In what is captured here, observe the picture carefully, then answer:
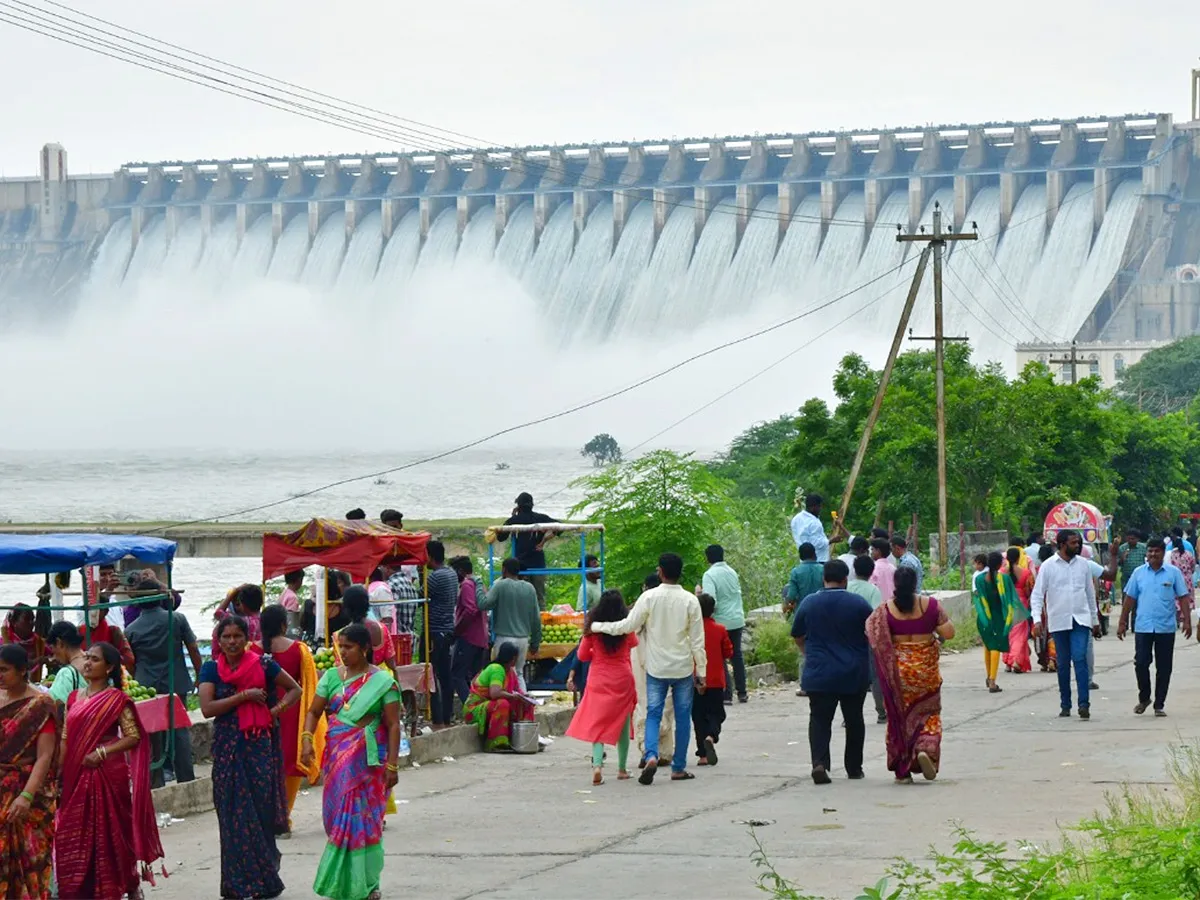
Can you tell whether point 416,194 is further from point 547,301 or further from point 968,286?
point 968,286

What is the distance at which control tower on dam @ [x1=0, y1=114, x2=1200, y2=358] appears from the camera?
8275cm

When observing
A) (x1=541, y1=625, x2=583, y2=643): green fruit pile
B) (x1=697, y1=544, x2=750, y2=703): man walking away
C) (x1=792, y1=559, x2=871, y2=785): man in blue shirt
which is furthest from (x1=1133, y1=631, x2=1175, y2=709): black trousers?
(x1=541, y1=625, x2=583, y2=643): green fruit pile

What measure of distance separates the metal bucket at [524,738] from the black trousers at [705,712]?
153cm

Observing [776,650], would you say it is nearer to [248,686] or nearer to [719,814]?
[719,814]

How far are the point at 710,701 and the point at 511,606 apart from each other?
2.22 meters

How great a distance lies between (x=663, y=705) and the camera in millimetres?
12852

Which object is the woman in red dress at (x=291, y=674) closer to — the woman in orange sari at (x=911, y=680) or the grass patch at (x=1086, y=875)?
the grass patch at (x=1086, y=875)

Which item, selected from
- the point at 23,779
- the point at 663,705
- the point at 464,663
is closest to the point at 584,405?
the point at 464,663

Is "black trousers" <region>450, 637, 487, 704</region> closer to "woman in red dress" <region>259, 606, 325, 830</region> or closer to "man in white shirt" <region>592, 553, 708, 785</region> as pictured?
"man in white shirt" <region>592, 553, 708, 785</region>

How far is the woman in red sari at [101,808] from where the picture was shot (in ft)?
29.2

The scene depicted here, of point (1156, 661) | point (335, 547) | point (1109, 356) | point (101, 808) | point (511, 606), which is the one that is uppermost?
point (1109, 356)

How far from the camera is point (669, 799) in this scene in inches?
478

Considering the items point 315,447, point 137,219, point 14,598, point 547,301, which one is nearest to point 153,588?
point 14,598

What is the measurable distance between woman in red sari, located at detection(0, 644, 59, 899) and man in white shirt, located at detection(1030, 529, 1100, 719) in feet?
30.2
